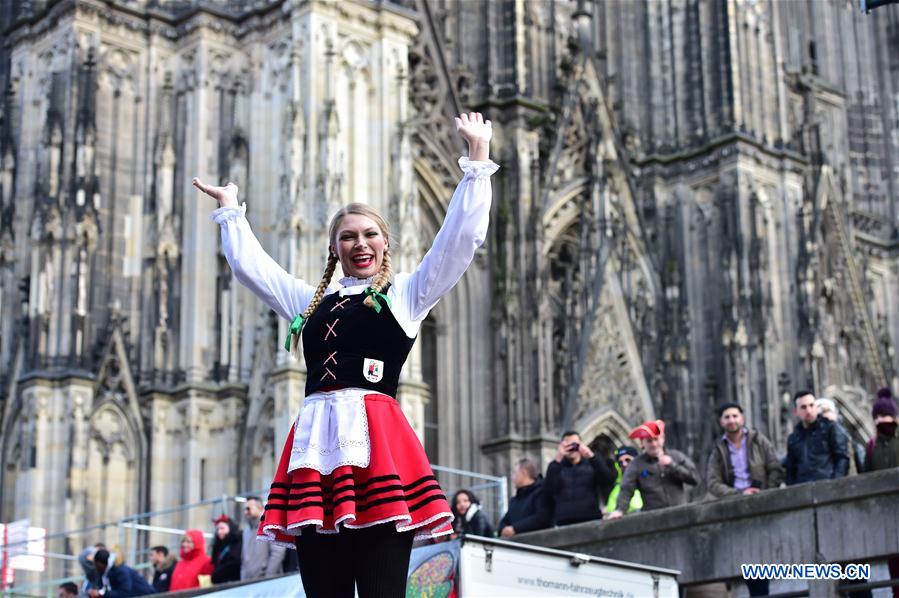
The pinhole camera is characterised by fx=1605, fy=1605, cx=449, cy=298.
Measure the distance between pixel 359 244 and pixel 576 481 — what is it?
7.20 m

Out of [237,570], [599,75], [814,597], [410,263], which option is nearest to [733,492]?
[814,597]

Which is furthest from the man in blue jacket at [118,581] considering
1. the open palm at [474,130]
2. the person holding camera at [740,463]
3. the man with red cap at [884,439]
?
the open palm at [474,130]

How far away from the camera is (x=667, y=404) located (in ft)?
81.2

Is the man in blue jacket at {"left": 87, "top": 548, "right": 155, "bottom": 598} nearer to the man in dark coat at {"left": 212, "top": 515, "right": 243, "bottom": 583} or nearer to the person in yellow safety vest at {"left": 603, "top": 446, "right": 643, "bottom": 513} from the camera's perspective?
the man in dark coat at {"left": 212, "top": 515, "right": 243, "bottom": 583}

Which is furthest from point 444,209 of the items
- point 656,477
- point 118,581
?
point 656,477

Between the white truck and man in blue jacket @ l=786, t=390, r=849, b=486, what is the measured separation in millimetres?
2287

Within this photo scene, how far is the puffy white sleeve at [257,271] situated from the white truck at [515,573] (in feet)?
10.3

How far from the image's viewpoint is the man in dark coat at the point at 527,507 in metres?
12.1

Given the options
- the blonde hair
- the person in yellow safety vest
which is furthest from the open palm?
the person in yellow safety vest

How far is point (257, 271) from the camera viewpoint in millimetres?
5145

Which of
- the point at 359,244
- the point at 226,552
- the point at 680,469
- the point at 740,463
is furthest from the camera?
the point at 226,552

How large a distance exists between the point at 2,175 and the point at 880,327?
16119mm

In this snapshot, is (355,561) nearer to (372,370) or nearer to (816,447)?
(372,370)

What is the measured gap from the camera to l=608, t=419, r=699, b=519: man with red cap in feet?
36.7
